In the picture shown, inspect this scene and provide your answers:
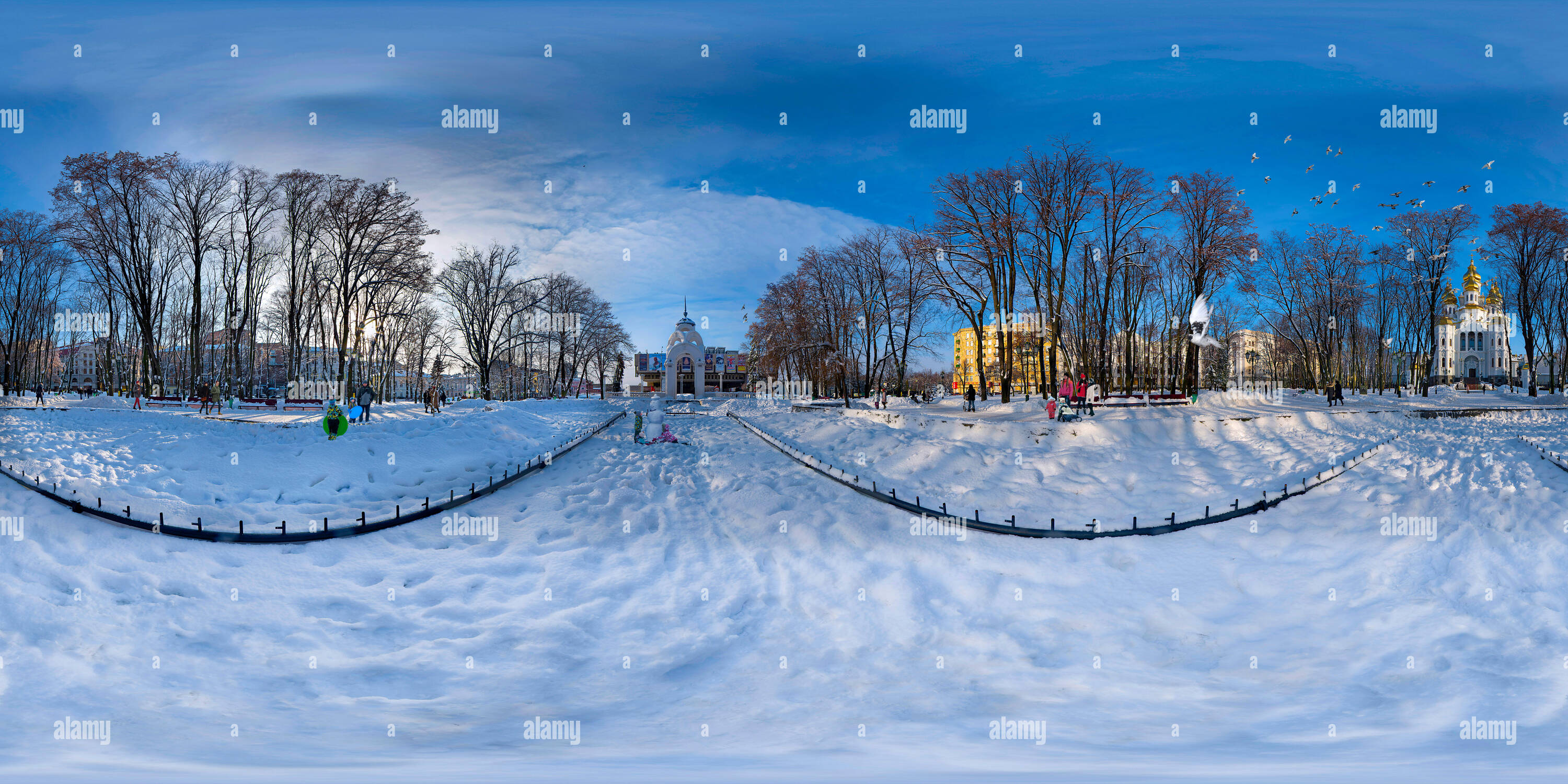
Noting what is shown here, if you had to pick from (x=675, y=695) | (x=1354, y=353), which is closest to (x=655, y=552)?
(x=675, y=695)

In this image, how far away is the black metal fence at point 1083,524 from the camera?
942 cm

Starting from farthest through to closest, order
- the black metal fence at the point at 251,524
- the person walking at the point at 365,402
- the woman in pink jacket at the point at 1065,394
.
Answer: the woman in pink jacket at the point at 1065,394 < the person walking at the point at 365,402 < the black metal fence at the point at 251,524

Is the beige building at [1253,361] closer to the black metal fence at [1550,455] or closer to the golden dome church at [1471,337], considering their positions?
the golden dome church at [1471,337]

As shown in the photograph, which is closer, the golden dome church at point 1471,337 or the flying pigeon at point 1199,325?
the flying pigeon at point 1199,325

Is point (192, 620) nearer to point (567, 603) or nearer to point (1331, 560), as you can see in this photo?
point (567, 603)

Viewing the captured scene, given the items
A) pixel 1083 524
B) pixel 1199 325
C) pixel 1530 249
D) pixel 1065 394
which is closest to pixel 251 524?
pixel 1083 524

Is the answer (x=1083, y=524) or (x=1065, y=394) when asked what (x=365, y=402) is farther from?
(x=1065, y=394)

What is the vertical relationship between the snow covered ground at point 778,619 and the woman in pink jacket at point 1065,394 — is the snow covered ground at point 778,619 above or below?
below

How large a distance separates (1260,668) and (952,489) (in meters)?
7.11

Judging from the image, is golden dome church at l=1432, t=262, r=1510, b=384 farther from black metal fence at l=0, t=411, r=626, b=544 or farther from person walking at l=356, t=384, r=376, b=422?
person walking at l=356, t=384, r=376, b=422

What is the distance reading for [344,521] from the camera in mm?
9836

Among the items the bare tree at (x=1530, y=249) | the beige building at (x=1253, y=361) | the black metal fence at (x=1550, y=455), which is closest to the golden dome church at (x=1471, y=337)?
the beige building at (x=1253, y=361)

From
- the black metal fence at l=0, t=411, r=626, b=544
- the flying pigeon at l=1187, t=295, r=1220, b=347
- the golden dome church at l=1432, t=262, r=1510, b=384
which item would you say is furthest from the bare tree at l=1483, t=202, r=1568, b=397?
the black metal fence at l=0, t=411, r=626, b=544

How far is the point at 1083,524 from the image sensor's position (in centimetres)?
1064
